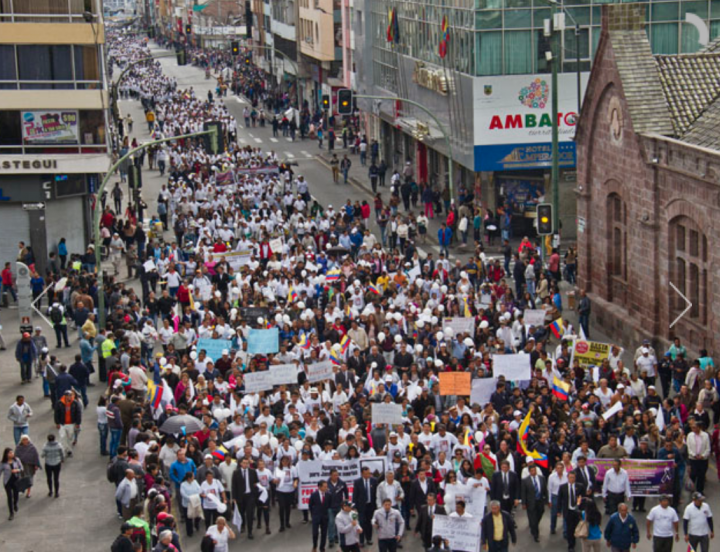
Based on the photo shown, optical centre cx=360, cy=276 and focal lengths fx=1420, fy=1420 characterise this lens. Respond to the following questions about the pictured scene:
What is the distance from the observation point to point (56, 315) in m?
33.5

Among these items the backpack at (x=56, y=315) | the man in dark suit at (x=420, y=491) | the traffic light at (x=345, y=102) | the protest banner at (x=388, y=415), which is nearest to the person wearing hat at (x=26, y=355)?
the backpack at (x=56, y=315)

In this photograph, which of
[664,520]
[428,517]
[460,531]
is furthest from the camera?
[428,517]

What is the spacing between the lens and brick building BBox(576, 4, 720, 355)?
2956 centimetres

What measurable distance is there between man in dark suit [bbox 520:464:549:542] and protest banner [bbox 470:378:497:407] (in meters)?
3.63

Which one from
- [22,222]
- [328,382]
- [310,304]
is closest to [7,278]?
[22,222]

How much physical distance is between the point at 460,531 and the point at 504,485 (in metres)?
1.71

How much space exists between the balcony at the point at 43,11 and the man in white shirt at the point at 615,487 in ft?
82.8

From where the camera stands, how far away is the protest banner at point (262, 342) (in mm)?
28594

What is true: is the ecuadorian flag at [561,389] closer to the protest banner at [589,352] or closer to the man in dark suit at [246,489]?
the protest banner at [589,352]

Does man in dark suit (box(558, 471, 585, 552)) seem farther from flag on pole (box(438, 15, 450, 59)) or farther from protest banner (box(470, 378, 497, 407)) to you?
flag on pole (box(438, 15, 450, 59))

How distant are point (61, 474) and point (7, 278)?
14.9m

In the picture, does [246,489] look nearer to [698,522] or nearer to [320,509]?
[320,509]

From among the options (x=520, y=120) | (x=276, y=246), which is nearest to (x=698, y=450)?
(x=276, y=246)

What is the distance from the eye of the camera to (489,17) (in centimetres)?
4819
